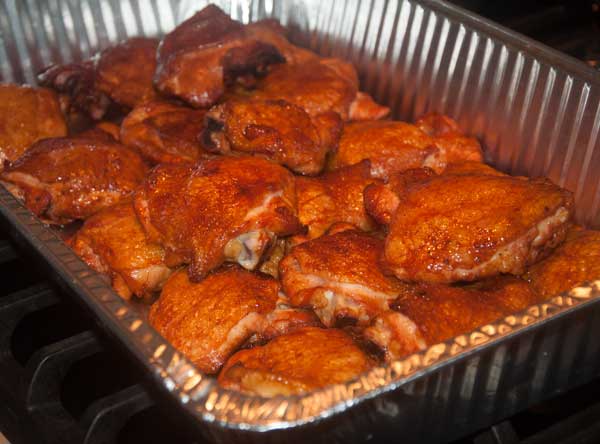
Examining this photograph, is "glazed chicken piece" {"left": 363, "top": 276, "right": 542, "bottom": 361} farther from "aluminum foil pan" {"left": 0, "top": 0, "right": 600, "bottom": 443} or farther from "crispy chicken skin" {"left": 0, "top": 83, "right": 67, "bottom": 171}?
"crispy chicken skin" {"left": 0, "top": 83, "right": 67, "bottom": 171}

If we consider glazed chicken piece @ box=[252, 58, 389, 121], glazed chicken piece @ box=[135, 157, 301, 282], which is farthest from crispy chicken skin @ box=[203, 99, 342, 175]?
glazed chicken piece @ box=[252, 58, 389, 121]

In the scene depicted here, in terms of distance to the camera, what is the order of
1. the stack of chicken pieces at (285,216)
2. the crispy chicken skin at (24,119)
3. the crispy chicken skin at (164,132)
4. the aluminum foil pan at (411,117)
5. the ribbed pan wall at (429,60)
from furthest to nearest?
the crispy chicken skin at (24,119)
the crispy chicken skin at (164,132)
the ribbed pan wall at (429,60)
the stack of chicken pieces at (285,216)
the aluminum foil pan at (411,117)

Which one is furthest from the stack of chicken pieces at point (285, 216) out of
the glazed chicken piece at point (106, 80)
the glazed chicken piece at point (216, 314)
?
the glazed chicken piece at point (106, 80)

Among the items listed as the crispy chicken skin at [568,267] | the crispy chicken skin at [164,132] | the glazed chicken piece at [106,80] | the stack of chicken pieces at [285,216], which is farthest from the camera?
the glazed chicken piece at [106,80]

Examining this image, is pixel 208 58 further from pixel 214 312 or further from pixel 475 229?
pixel 475 229

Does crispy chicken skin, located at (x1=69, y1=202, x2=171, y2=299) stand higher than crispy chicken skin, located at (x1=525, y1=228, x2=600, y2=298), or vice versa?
crispy chicken skin, located at (x1=525, y1=228, x2=600, y2=298)

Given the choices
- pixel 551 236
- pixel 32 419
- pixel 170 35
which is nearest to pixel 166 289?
pixel 32 419

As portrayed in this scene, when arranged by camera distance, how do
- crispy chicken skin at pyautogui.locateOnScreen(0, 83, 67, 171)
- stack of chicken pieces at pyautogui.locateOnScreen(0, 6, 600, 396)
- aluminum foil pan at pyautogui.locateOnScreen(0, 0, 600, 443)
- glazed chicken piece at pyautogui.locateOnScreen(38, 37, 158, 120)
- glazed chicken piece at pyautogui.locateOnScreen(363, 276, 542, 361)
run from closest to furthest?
aluminum foil pan at pyautogui.locateOnScreen(0, 0, 600, 443) → glazed chicken piece at pyautogui.locateOnScreen(363, 276, 542, 361) → stack of chicken pieces at pyautogui.locateOnScreen(0, 6, 600, 396) → crispy chicken skin at pyautogui.locateOnScreen(0, 83, 67, 171) → glazed chicken piece at pyautogui.locateOnScreen(38, 37, 158, 120)

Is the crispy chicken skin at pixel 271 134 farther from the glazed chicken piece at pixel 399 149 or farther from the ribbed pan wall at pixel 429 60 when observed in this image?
the ribbed pan wall at pixel 429 60

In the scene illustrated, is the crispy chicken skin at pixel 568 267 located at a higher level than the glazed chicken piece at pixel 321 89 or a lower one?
lower
